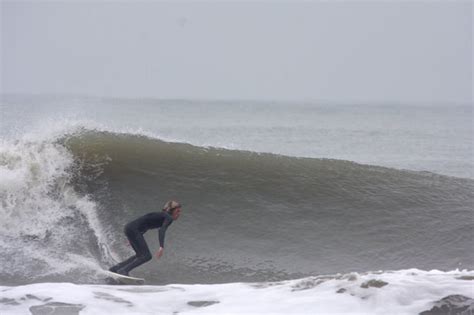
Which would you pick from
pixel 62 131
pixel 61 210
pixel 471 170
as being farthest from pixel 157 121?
pixel 61 210

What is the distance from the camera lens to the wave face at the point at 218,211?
8828 mm

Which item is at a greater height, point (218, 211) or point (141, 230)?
point (141, 230)

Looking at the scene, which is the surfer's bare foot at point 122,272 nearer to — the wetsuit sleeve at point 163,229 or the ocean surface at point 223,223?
the ocean surface at point 223,223

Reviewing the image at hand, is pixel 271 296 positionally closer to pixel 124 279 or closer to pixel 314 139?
pixel 124 279

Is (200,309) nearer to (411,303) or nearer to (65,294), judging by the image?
(65,294)

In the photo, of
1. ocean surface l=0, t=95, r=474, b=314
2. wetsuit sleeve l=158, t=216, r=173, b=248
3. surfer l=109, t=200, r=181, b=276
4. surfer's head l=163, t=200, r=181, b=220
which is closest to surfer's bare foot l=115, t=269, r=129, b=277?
surfer l=109, t=200, r=181, b=276

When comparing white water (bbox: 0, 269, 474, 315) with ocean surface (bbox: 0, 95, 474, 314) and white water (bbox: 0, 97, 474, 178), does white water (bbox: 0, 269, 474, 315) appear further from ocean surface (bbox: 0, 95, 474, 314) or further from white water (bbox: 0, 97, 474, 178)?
white water (bbox: 0, 97, 474, 178)

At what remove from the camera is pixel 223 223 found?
10469mm

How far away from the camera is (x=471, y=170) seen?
20.2 meters

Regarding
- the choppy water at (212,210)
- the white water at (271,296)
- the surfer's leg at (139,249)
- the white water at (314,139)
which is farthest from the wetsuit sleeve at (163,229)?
the white water at (314,139)

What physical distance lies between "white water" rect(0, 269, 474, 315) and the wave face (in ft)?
4.56

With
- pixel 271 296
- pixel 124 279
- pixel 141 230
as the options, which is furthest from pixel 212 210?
pixel 271 296

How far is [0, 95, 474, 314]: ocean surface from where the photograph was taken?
6.39 meters

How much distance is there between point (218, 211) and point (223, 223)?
18.2 inches
